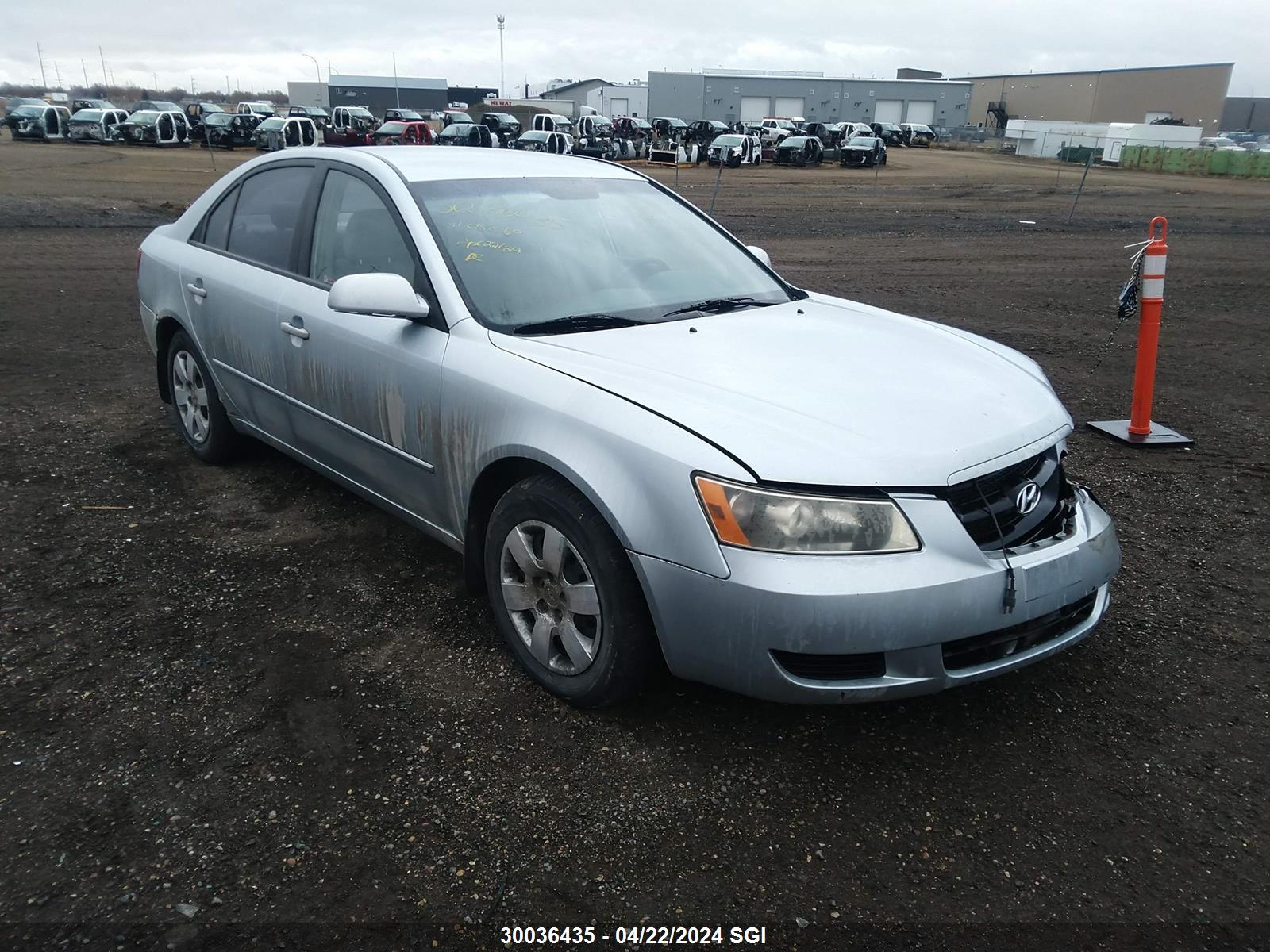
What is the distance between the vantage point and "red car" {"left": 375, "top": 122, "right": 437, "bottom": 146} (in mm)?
37866

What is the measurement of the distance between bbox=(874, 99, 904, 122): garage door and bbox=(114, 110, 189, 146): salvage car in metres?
59.5

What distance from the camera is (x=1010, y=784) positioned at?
2.75 meters

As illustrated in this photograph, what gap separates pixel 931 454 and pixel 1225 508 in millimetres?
3027

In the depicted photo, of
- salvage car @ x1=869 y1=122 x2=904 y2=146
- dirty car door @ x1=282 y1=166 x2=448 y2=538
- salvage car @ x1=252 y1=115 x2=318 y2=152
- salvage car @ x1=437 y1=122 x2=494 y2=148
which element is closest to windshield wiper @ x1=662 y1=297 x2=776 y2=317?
dirty car door @ x1=282 y1=166 x2=448 y2=538

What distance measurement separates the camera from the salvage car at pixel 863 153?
36.6 metres

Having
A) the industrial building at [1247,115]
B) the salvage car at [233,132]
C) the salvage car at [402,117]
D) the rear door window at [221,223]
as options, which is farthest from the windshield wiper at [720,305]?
the industrial building at [1247,115]

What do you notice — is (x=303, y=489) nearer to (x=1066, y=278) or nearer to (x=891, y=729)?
(x=891, y=729)

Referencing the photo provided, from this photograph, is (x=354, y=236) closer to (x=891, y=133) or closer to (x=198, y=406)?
(x=198, y=406)

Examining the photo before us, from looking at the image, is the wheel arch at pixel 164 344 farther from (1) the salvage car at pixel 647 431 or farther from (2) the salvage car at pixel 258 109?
(2) the salvage car at pixel 258 109

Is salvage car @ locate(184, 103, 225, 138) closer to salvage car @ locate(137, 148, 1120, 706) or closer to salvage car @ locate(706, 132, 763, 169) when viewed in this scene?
salvage car @ locate(706, 132, 763, 169)

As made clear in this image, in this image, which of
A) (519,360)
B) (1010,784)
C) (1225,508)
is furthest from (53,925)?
(1225,508)

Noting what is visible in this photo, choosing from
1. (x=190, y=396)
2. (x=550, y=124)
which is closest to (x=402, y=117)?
(x=550, y=124)

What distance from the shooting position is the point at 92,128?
37312mm

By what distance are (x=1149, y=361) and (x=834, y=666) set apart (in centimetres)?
400
